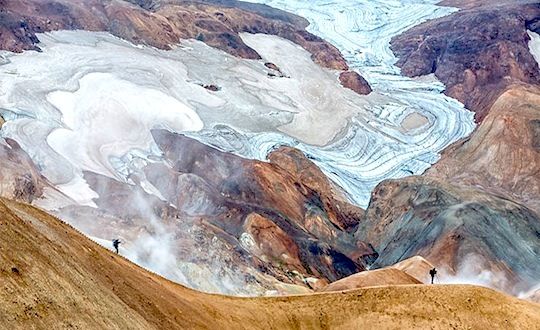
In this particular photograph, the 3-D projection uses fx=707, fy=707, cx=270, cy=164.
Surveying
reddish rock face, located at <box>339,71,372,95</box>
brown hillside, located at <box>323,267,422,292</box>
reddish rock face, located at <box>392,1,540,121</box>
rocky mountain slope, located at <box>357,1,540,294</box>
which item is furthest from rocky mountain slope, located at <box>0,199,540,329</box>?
reddish rock face, located at <box>339,71,372,95</box>

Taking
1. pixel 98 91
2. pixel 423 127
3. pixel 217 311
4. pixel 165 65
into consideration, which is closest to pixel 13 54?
pixel 98 91

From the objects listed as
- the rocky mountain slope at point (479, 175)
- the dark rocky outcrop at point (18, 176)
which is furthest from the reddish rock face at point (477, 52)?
the dark rocky outcrop at point (18, 176)

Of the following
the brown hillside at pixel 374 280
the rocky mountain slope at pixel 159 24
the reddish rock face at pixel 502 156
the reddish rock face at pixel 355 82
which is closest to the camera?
the brown hillside at pixel 374 280

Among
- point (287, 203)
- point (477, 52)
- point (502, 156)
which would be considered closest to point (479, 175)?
point (502, 156)

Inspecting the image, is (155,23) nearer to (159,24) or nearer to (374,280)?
(159,24)

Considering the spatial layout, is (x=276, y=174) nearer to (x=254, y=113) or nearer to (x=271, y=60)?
(x=254, y=113)

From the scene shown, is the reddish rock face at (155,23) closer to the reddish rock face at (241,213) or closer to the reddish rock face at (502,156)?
the reddish rock face at (241,213)
